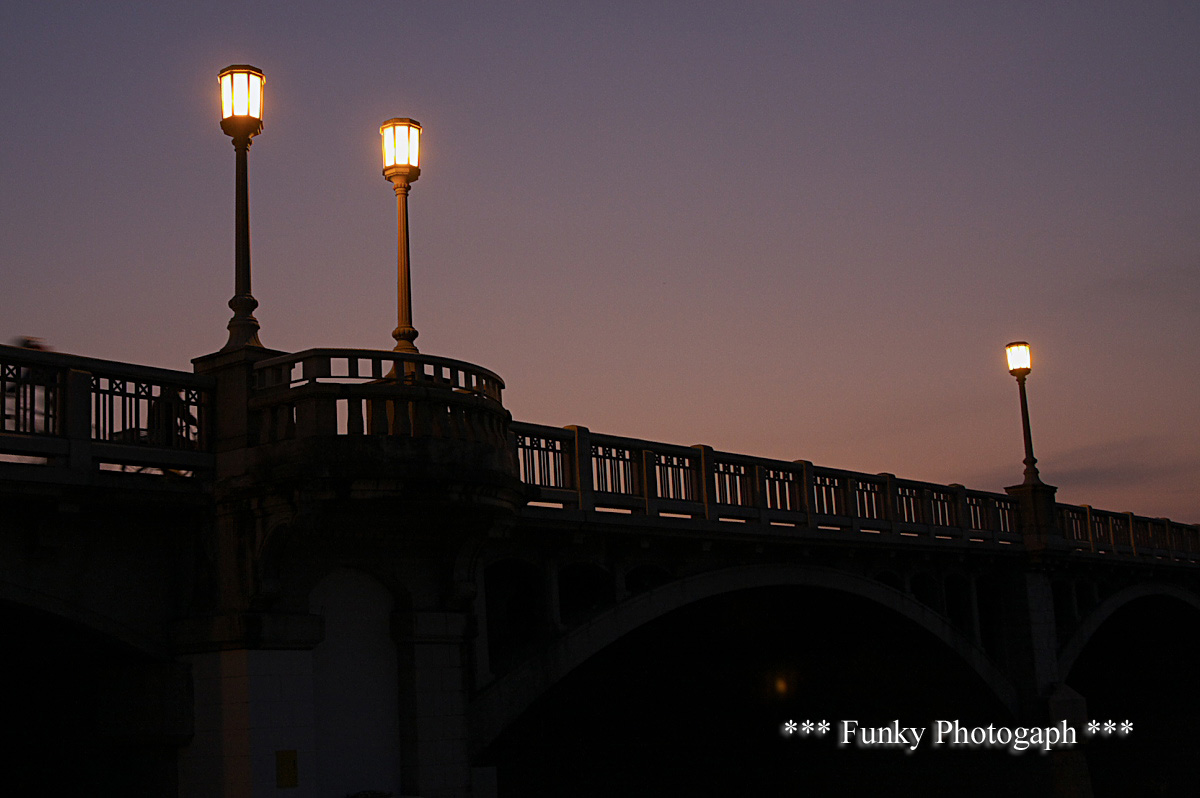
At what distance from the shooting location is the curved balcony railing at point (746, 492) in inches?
826

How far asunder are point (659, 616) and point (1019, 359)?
1643cm

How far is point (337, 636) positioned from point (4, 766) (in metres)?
6.24

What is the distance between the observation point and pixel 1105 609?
4138 cm

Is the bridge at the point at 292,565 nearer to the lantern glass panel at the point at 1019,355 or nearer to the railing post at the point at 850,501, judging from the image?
the railing post at the point at 850,501

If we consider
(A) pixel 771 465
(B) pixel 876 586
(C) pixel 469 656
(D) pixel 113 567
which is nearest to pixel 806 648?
(B) pixel 876 586

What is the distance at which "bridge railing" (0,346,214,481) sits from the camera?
1399cm

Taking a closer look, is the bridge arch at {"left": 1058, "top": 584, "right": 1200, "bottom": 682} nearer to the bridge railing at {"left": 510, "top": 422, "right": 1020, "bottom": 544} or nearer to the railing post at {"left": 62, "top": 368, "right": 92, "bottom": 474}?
the bridge railing at {"left": 510, "top": 422, "right": 1020, "bottom": 544}

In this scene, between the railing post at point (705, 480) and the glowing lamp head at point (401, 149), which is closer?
the glowing lamp head at point (401, 149)

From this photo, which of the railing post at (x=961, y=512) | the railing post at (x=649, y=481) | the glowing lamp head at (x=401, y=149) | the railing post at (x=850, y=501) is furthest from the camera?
the railing post at (x=961, y=512)

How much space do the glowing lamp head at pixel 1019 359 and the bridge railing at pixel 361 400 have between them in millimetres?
23124

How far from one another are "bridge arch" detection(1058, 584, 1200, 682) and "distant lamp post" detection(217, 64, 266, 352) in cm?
2785

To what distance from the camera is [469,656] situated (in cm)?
1898

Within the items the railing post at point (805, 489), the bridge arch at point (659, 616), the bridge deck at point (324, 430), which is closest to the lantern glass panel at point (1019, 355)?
the bridge arch at point (659, 616)

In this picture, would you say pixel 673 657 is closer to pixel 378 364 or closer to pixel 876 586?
pixel 876 586
